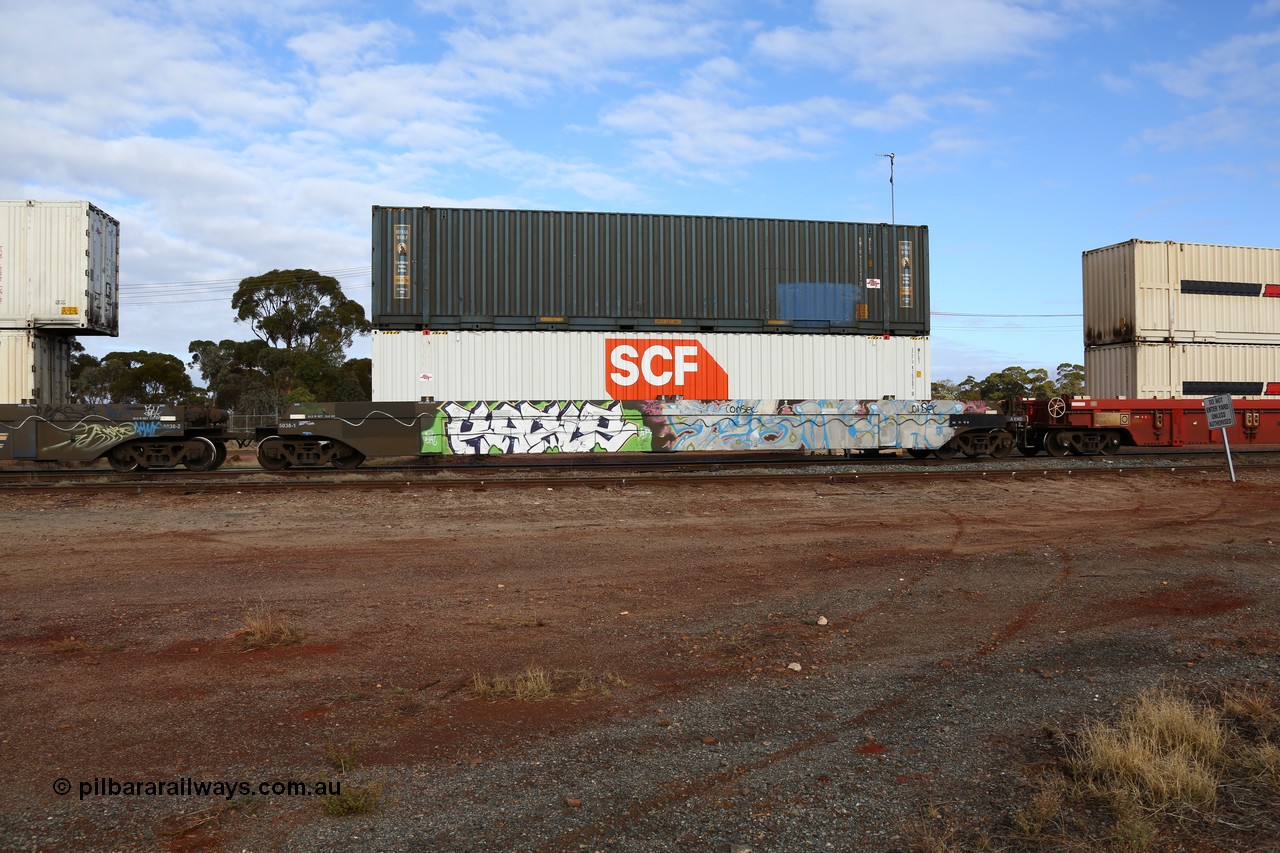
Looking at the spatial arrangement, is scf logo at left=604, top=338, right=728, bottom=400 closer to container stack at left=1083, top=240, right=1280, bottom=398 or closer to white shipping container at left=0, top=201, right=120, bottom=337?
container stack at left=1083, top=240, right=1280, bottom=398

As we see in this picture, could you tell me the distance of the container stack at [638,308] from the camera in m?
17.7

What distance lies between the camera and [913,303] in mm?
19484

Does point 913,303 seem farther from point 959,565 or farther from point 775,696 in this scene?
point 775,696

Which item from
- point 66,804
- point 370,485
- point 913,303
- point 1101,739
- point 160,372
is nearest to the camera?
point 66,804

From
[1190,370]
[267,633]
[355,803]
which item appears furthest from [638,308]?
[355,803]

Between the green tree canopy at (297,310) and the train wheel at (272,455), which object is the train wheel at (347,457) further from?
the green tree canopy at (297,310)

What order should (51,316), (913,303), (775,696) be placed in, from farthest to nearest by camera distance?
(913,303) → (51,316) → (775,696)

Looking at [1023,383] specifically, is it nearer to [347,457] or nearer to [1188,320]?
[1188,320]

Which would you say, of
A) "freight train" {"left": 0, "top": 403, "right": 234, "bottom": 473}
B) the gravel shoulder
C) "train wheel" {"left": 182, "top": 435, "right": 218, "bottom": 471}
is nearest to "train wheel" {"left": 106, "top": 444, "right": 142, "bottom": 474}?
"freight train" {"left": 0, "top": 403, "right": 234, "bottom": 473}

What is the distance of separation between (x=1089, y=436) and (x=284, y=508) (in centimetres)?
1747

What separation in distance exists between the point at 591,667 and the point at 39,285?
57.0 feet

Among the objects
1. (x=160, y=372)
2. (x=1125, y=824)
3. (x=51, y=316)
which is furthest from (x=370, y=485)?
(x=160, y=372)

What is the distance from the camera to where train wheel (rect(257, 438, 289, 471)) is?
15938 millimetres

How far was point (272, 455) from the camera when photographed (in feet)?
52.6
